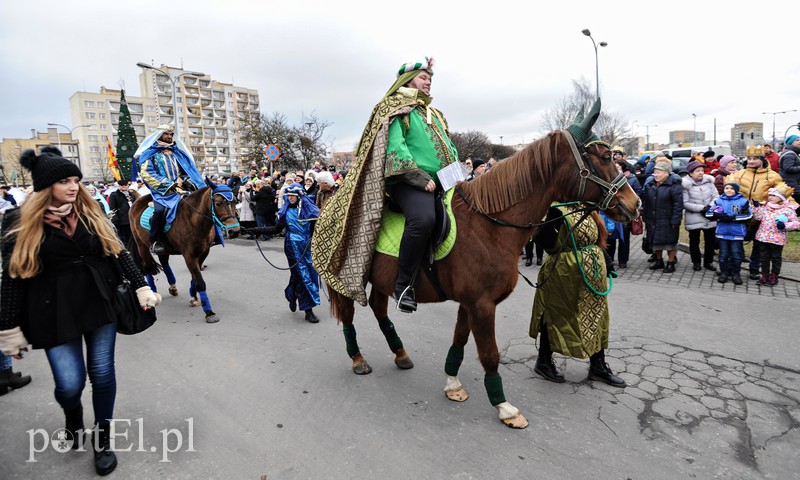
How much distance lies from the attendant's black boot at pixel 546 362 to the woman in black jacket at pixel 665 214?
5.40m

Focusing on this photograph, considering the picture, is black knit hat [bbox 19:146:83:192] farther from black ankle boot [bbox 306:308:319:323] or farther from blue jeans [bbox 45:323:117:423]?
black ankle boot [bbox 306:308:319:323]

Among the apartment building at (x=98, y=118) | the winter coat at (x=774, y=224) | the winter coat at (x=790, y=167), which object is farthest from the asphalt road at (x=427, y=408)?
the apartment building at (x=98, y=118)

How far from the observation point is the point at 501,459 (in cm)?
292

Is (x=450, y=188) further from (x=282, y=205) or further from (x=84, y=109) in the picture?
(x=84, y=109)

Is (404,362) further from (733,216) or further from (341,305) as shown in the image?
Result: (733,216)

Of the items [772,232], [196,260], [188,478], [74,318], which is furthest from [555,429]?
[772,232]

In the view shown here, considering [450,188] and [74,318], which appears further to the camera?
[450,188]

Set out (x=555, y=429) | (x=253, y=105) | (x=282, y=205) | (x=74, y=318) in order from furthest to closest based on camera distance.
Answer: (x=253, y=105) → (x=282, y=205) → (x=555, y=429) → (x=74, y=318)

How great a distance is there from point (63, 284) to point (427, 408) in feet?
9.10

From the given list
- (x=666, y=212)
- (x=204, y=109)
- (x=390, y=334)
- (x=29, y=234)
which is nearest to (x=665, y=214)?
(x=666, y=212)

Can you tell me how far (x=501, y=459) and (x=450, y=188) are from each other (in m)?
2.04

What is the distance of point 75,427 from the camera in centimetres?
310

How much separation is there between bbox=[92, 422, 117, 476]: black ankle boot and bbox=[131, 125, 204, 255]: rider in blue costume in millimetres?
4340

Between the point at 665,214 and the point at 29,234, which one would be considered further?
the point at 665,214
